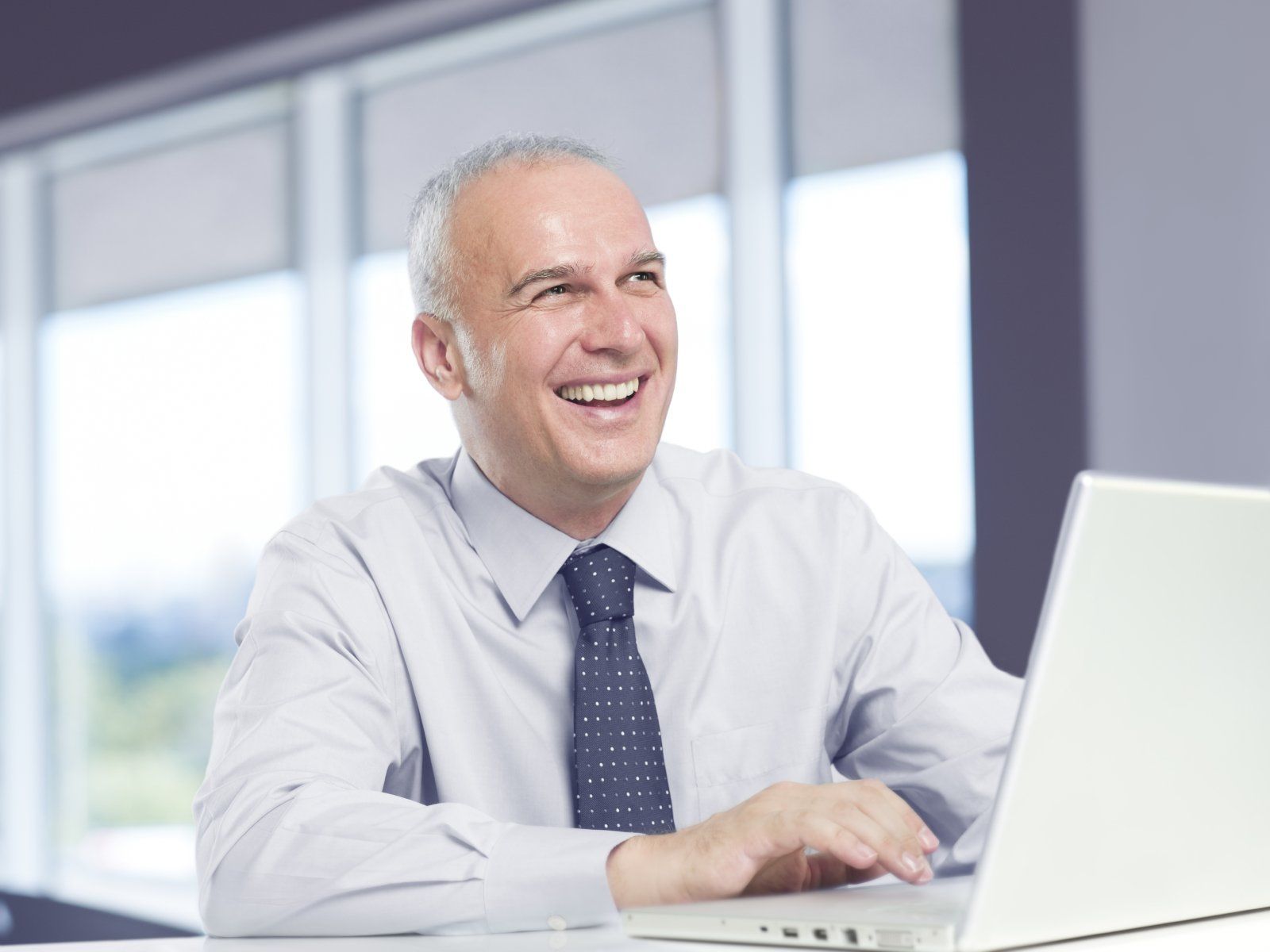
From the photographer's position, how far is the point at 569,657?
64.0 inches

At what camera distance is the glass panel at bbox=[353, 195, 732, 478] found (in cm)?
362

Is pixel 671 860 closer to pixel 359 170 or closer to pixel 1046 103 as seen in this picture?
pixel 1046 103

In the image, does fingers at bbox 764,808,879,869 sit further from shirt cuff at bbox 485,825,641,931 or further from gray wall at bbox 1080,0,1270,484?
gray wall at bbox 1080,0,1270,484

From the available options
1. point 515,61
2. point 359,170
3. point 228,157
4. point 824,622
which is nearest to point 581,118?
point 515,61

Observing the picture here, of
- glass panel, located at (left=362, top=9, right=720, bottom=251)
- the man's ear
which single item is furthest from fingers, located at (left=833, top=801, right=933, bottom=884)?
glass panel, located at (left=362, top=9, right=720, bottom=251)

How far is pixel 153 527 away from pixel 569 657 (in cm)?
355

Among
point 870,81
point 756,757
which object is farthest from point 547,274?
point 870,81

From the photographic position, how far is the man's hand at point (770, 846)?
1.06 meters

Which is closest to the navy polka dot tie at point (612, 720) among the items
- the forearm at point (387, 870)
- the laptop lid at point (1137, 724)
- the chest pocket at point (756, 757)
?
the chest pocket at point (756, 757)

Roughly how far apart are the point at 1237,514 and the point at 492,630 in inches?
37.8

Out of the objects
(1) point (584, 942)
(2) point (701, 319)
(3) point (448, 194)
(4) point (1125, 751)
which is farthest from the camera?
(2) point (701, 319)

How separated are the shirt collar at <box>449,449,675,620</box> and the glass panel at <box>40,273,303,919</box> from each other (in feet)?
9.66

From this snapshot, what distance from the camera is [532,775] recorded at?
63.2 inches

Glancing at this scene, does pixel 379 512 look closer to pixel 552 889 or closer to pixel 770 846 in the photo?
pixel 552 889
